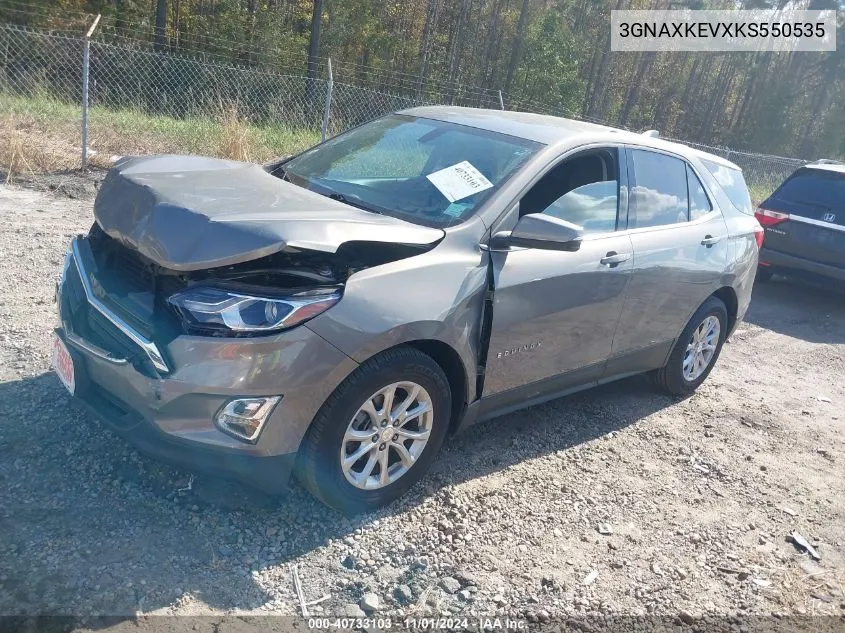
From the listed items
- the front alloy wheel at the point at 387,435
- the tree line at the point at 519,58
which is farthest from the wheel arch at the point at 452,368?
the tree line at the point at 519,58

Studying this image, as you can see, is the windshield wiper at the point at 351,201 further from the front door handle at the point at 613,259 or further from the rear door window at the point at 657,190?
the rear door window at the point at 657,190

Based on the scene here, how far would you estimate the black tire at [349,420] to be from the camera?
2920 mm

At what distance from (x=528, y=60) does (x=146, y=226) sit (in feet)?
105

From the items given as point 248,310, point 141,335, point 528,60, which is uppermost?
point 528,60

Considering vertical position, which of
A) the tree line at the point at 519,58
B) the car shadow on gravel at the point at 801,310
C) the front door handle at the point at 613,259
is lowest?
the car shadow on gravel at the point at 801,310

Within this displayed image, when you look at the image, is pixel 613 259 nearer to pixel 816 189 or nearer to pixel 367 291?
pixel 367 291

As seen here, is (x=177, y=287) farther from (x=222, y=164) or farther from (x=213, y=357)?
(x=222, y=164)

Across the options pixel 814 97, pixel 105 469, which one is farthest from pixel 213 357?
pixel 814 97

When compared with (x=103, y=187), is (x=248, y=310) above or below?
below

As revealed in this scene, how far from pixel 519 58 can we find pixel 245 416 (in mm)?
34033

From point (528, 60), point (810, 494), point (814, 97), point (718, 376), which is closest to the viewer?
point (810, 494)

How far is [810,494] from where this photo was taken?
14.0 ft

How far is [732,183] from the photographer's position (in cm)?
545

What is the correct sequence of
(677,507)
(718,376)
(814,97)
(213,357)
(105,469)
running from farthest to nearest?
(814,97) → (718,376) → (677,507) → (105,469) → (213,357)
